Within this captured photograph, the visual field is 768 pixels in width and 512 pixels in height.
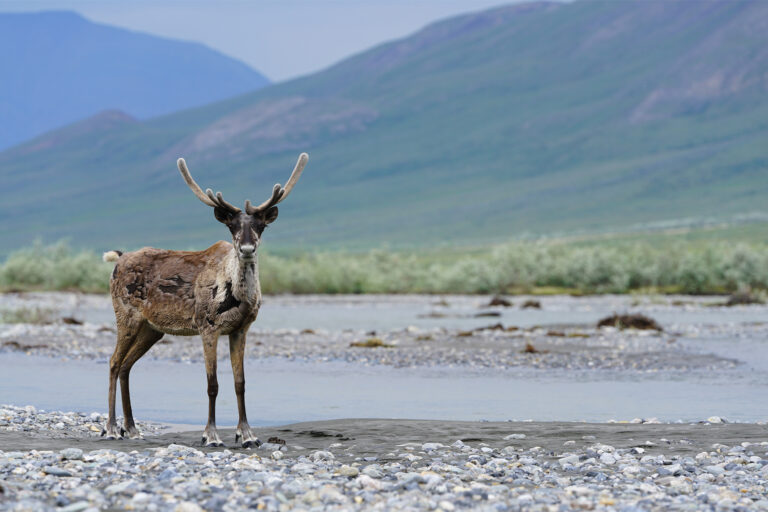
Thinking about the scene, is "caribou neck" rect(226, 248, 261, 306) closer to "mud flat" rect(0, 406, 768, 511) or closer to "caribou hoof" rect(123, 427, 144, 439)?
"mud flat" rect(0, 406, 768, 511)

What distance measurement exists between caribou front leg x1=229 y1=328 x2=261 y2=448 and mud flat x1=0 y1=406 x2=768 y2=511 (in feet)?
0.59

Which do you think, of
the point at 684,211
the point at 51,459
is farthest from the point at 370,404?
the point at 684,211

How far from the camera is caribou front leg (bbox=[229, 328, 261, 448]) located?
12758mm

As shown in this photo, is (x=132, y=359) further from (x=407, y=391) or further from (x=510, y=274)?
(x=510, y=274)

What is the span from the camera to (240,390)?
1279 cm

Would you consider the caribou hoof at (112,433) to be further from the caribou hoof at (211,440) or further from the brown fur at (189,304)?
the caribou hoof at (211,440)

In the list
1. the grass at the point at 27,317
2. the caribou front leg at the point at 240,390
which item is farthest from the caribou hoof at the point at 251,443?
the grass at the point at 27,317

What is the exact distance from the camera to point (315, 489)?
10133mm

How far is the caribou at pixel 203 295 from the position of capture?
12602 millimetres

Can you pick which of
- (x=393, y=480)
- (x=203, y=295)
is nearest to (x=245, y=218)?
(x=203, y=295)

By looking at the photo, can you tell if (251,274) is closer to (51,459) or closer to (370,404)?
(51,459)

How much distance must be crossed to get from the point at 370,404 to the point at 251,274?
21.8ft

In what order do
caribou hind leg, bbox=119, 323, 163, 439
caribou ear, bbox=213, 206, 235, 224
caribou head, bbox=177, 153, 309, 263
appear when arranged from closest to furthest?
1. caribou head, bbox=177, 153, 309, 263
2. caribou ear, bbox=213, 206, 235, 224
3. caribou hind leg, bbox=119, 323, 163, 439

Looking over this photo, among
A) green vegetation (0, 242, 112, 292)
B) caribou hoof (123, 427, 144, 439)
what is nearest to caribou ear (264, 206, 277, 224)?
caribou hoof (123, 427, 144, 439)
